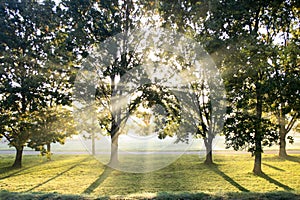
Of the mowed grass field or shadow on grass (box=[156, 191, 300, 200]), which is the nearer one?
shadow on grass (box=[156, 191, 300, 200])

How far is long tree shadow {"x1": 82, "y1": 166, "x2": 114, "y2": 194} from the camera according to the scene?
990cm

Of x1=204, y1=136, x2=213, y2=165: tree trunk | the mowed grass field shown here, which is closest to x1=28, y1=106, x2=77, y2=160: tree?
the mowed grass field

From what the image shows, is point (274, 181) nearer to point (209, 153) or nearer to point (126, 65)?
point (209, 153)

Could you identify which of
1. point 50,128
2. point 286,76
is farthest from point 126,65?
point 286,76

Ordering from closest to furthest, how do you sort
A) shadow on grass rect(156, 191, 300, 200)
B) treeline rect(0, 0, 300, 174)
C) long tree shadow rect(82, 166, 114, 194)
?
shadow on grass rect(156, 191, 300, 200) → long tree shadow rect(82, 166, 114, 194) → treeline rect(0, 0, 300, 174)

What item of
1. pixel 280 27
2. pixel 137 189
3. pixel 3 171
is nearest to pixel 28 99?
pixel 3 171

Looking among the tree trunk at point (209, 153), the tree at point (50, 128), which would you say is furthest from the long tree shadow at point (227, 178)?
the tree at point (50, 128)

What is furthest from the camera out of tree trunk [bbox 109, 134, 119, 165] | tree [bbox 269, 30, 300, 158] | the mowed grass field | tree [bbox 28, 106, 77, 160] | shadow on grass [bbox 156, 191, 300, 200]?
tree trunk [bbox 109, 134, 119, 165]

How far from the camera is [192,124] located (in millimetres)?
15031

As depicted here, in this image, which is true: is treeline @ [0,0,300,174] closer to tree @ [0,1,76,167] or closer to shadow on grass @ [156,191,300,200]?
tree @ [0,1,76,167]

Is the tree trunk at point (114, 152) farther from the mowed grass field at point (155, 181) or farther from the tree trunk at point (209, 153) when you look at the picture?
the tree trunk at point (209, 153)

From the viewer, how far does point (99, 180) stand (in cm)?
1212

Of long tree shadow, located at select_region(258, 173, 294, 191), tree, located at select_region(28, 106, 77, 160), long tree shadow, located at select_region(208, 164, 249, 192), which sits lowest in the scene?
long tree shadow, located at select_region(208, 164, 249, 192)

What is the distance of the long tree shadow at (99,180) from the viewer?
9902mm
